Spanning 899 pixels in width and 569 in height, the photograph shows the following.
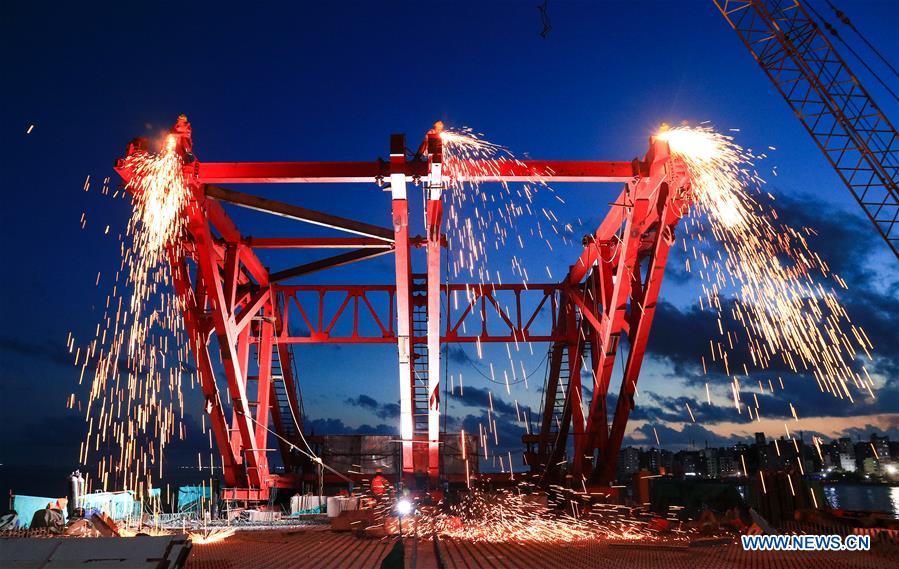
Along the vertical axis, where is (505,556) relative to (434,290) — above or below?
below

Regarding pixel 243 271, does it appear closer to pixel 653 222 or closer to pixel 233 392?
pixel 233 392

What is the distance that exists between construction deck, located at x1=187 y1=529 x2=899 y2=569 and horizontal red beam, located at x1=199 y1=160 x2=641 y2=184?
6.01 meters

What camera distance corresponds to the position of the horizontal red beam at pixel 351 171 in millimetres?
11562

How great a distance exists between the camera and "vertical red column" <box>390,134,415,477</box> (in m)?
11.4

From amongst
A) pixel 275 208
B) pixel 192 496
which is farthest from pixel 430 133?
pixel 192 496

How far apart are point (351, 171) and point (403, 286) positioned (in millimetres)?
3103

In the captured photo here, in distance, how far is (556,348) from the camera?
62.7 ft

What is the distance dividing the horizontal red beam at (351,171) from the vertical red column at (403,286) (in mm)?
230

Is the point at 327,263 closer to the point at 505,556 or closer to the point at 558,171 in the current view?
the point at 558,171

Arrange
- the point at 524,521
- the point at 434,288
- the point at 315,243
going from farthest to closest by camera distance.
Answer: the point at 315,243 < the point at 524,521 < the point at 434,288

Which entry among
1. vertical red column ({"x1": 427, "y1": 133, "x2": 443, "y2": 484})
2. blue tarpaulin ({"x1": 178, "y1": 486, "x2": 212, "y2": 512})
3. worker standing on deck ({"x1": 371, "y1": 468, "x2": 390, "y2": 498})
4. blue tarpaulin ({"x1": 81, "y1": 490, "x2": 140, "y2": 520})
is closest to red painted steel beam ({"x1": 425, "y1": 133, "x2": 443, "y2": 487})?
vertical red column ({"x1": 427, "y1": 133, "x2": 443, "y2": 484})

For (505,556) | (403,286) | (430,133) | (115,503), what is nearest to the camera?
(505,556)

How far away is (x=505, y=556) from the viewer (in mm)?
9203

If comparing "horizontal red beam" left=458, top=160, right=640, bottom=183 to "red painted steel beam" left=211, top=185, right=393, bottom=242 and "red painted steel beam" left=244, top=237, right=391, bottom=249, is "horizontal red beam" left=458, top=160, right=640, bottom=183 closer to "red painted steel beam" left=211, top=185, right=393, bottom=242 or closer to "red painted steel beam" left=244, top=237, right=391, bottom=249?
"red painted steel beam" left=211, top=185, right=393, bottom=242
